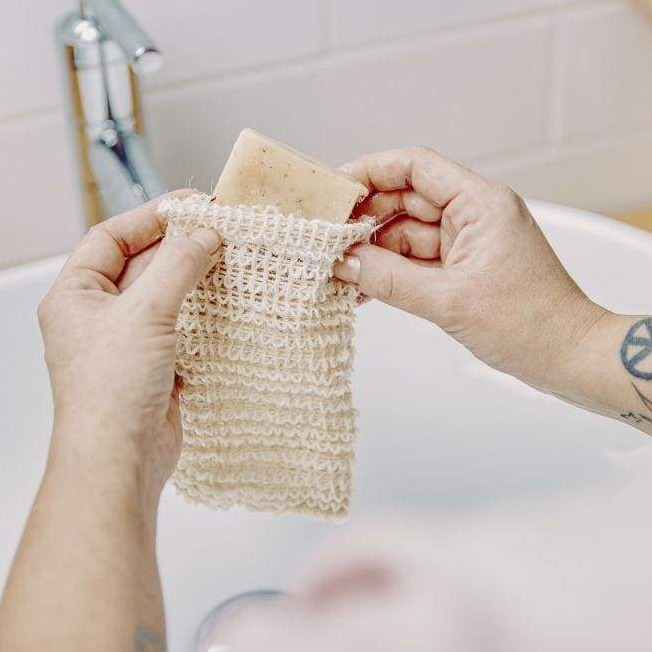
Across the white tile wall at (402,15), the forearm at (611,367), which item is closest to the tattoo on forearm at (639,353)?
the forearm at (611,367)

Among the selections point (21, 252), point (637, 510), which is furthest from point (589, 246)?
point (21, 252)

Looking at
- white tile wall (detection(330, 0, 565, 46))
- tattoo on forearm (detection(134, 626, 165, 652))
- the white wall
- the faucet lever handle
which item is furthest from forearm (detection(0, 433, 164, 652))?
white tile wall (detection(330, 0, 565, 46))

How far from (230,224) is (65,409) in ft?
0.44

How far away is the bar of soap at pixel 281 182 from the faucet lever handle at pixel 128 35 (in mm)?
79

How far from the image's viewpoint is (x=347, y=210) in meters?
0.57

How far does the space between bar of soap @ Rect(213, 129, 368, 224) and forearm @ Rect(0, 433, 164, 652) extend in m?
0.17

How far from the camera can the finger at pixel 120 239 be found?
0.57 metres

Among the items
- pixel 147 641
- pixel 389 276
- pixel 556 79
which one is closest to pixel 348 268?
pixel 389 276

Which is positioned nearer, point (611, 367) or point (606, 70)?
point (611, 367)

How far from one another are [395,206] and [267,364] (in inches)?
5.5

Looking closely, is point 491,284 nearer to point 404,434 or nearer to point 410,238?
point 410,238

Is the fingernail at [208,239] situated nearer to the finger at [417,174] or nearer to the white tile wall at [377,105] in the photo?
the finger at [417,174]

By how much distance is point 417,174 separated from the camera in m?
0.62

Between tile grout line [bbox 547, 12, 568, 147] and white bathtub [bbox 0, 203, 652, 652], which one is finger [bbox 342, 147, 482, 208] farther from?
tile grout line [bbox 547, 12, 568, 147]
